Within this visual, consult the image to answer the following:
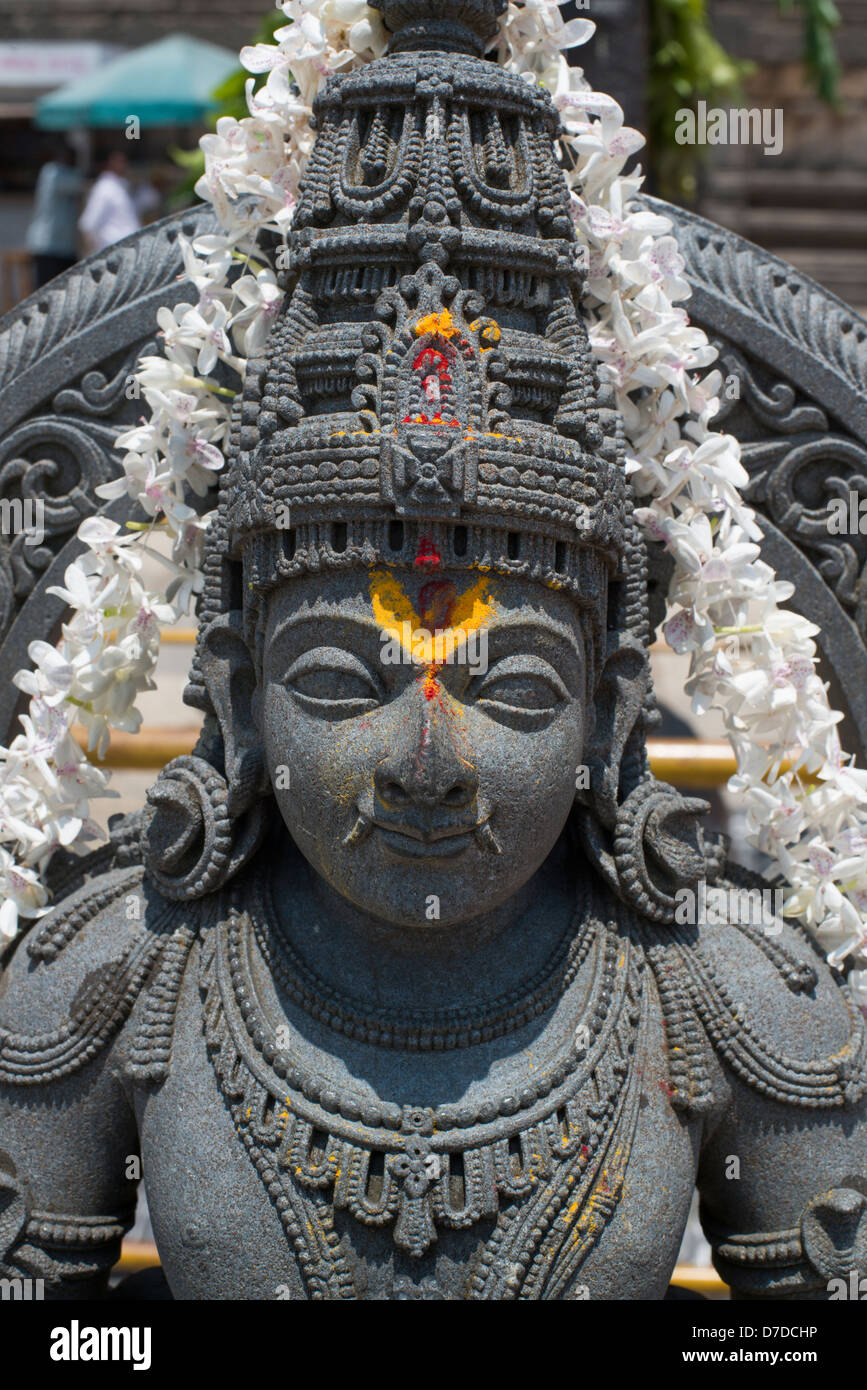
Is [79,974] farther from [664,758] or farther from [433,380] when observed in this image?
[664,758]

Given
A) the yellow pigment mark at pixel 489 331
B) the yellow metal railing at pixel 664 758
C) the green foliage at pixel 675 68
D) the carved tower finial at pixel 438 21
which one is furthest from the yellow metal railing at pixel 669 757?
the green foliage at pixel 675 68

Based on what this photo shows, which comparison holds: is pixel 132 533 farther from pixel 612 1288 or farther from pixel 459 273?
pixel 612 1288

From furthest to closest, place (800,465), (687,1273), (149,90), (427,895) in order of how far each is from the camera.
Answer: (149,90) → (687,1273) → (800,465) → (427,895)

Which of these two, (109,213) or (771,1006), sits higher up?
(109,213)

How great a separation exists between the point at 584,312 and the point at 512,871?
1.14 m

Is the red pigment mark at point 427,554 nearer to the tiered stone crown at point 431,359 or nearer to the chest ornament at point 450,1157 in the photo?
the tiered stone crown at point 431,359

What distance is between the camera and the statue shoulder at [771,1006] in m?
2.63

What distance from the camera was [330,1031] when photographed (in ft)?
8.49

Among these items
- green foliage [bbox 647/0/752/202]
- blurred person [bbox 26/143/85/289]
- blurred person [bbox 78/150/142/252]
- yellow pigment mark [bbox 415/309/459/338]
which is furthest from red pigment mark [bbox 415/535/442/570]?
blurred person [bbox 26/143/85/289]

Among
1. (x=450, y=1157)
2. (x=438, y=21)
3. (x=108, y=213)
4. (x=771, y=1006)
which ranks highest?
(x=108, y=213)

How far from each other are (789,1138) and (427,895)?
856 mm

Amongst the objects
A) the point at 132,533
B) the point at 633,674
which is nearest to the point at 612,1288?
the point at 633,674

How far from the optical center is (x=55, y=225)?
33.9 ft

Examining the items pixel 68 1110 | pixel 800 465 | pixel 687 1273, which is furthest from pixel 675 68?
pixel 68 1110
